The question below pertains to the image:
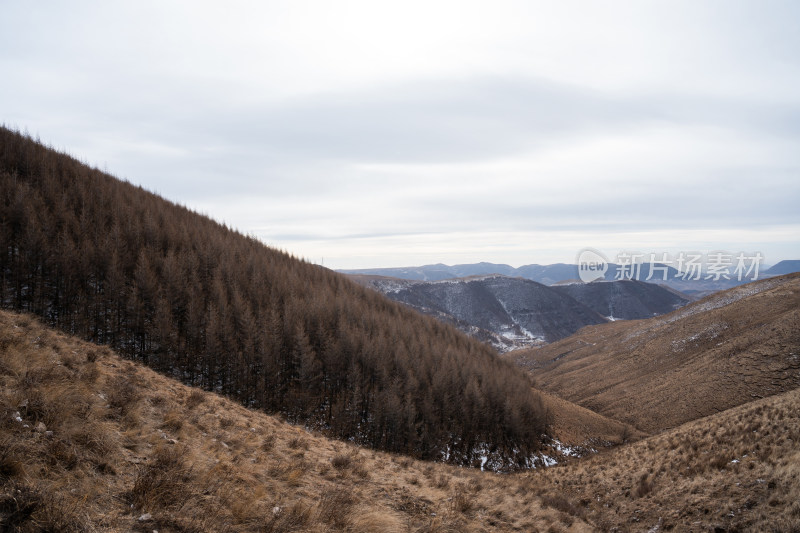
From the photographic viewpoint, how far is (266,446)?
11.4m

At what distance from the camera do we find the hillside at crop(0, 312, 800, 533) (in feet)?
17.2

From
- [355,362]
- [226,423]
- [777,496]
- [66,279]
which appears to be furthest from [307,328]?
[777,496]

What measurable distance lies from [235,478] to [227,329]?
40.1 metres

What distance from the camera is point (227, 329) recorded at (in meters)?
43.1

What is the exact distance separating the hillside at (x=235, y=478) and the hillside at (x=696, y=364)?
40767mm

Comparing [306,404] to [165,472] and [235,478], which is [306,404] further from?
→ [165,472]

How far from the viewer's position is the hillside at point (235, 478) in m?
5.25

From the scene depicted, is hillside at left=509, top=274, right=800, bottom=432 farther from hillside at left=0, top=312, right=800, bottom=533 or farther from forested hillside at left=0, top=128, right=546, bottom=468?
hillside at left=0, top=312, right=800, bottom=533

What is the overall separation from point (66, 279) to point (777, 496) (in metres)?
60.7

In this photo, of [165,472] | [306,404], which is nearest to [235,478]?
[165,472]

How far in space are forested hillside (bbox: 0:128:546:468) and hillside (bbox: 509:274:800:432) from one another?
67.6 ft

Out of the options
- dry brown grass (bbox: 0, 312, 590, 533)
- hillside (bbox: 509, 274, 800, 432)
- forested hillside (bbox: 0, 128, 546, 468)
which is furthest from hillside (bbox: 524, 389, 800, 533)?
hillside (bbox: 509, 274, 800, 432)

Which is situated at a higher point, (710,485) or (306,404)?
(710,485)

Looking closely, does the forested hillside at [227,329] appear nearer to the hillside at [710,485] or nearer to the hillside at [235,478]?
the hillside at [710,485]
